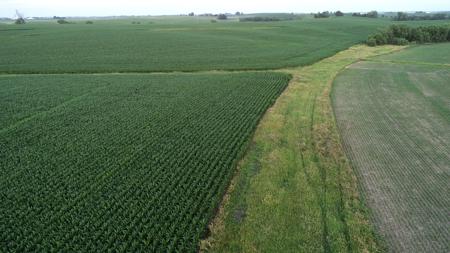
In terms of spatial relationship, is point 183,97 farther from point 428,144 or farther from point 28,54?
point 28,54

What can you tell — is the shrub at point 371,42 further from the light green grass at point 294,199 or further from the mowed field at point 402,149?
the light green grass at point 294,199

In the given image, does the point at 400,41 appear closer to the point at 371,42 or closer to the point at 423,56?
the point at 371,42

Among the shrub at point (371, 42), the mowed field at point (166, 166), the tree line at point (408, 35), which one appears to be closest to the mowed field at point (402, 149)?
the mowed field at point (166, 166)

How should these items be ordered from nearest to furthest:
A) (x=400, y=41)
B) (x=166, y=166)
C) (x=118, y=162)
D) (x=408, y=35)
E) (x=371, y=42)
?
1. (x=166, y=166)
2. (x=118, y=162)
3. (x=371, y=42)
4. (x=400, y=41)
5. (x=408, y=35)

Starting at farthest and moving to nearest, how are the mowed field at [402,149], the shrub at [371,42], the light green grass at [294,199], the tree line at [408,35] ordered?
1. the tree line at [408,35]
2. the shrub at [371,42]
3. the mowed field at [402,149]
4. the light green grass at [294,199]

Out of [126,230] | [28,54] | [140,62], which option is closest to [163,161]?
[126,230]

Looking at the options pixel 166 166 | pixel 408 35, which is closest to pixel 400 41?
pixel 408 35

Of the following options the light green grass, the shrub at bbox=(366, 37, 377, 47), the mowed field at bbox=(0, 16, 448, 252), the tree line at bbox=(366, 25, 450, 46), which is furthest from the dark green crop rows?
the tree line at bbox=(366, 25, 450, 46)
